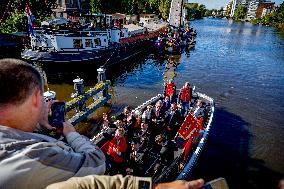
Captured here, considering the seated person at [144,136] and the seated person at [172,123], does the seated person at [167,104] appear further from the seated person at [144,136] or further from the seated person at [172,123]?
the seated person at [144,136]

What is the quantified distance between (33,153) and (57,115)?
3.04 ft

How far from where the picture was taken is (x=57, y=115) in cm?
237

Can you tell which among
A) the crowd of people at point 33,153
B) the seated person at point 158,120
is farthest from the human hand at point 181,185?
the seated person at point 158,120

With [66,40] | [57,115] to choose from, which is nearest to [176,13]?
[66,40]

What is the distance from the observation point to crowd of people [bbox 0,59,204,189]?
4.58 feet

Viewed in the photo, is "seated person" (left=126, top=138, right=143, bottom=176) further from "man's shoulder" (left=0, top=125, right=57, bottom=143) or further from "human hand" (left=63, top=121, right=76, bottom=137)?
"man's shoulder" (left=0, top=125, right=57, bottom=143)

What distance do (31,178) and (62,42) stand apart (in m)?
20.5

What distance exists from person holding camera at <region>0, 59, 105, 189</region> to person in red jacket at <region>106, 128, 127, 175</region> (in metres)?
5.81

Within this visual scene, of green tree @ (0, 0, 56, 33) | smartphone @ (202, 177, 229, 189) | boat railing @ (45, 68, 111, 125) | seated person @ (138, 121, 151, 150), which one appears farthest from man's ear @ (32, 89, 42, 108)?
green tree @ (0, 0, 56, 33)

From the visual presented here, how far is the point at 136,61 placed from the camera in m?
30.5

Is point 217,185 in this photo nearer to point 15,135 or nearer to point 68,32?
point 15,135

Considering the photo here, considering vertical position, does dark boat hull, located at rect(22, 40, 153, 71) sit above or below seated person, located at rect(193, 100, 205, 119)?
above

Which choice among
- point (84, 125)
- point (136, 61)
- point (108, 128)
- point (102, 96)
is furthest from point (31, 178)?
point (136, 61)

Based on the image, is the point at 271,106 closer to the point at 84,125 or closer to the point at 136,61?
the point at 84,125
